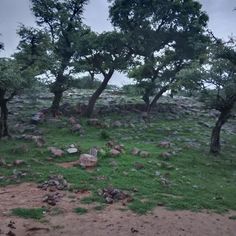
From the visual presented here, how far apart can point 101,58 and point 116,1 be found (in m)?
5.69

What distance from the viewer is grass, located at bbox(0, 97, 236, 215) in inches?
739

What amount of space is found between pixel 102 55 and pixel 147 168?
19719mm

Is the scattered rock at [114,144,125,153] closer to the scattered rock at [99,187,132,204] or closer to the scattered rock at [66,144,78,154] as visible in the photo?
the scattered rock at [66,144,78,154]

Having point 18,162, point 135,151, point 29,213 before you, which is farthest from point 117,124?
point 29,213

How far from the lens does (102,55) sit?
40.3 m

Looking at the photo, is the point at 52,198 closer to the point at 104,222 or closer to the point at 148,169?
the point at 104,222

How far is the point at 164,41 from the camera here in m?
41.3

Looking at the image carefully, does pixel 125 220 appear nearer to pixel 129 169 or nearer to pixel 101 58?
pixel 129 169

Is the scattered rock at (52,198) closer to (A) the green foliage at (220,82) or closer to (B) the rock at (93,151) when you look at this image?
(B) the rock at (93,151)

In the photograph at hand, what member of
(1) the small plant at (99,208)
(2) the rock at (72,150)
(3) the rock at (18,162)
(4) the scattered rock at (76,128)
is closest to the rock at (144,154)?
(2) the rock at (72,150)

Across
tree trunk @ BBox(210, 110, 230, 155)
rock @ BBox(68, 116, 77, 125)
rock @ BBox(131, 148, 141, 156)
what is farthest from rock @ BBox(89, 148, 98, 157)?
rock @ BBox(68, 116, 77, 125)

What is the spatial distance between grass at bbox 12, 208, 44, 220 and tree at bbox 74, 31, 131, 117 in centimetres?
2340

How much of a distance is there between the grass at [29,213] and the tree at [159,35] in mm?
25459

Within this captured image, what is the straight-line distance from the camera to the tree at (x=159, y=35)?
39969 millimetres
